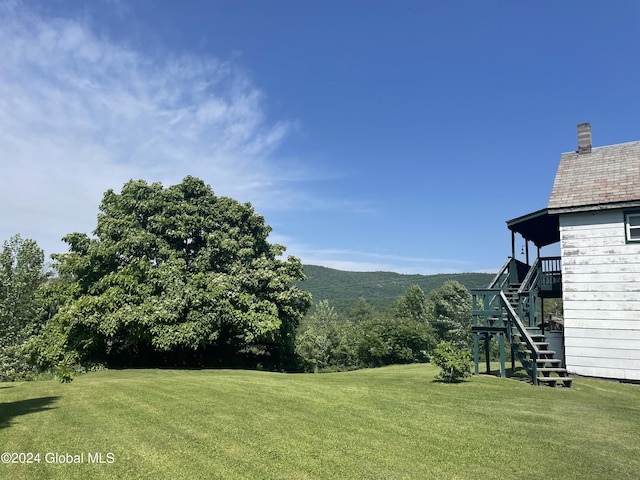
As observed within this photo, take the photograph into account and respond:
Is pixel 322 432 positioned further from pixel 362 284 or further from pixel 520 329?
pixel 362 284

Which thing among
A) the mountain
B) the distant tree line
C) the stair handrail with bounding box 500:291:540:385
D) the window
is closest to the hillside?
the mountain

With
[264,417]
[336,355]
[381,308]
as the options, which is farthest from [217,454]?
[381,308]

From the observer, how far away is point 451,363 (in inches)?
471

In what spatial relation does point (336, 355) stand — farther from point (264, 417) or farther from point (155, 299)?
point (264, 417)

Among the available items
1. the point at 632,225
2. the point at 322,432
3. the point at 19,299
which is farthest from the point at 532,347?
the point at 19,299

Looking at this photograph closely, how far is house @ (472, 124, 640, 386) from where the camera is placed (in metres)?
12.9

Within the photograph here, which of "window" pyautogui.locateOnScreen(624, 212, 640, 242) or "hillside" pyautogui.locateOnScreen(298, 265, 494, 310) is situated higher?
"hillside" pyautogui.locateOnScreen(298, 265, 494, 310)

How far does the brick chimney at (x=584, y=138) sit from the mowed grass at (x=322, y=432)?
10.0 metres

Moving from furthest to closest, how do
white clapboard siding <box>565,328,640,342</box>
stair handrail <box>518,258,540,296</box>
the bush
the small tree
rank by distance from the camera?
the small tree → stair handrail <box>518,258,540,296</box> → white clapboard siding <box>565,328,640,342</box> → the bush

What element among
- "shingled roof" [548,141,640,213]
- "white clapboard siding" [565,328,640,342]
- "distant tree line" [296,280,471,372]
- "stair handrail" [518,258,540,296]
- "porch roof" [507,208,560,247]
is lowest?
"distant tree line" [296,280,471,372]

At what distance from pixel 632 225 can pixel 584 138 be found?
4.96 metres

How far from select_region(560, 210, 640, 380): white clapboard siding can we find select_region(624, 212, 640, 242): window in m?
0.14

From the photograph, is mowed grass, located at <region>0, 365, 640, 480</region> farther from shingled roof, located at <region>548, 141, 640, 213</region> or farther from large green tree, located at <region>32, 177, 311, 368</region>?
large green tree, located at <region>32, 177, 311, 368</region>

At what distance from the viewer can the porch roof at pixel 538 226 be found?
51.0ft
